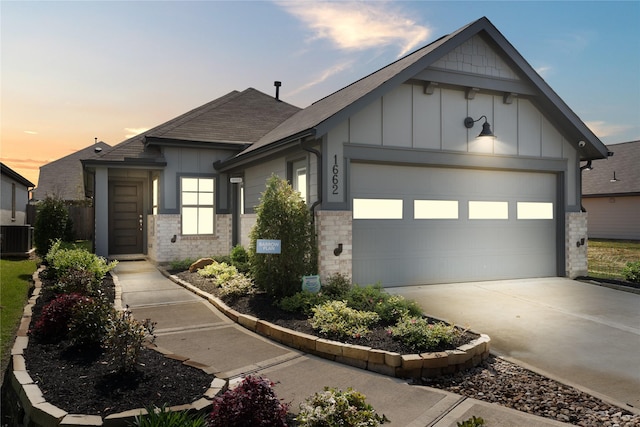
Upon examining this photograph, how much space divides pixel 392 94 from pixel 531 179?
15.6 feet

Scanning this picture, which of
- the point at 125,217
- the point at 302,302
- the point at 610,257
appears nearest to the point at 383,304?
the point at 302,302

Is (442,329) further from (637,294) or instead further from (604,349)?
(637,294)

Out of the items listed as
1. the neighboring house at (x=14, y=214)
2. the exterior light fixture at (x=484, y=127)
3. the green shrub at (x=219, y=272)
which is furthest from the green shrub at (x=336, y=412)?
the neighboring house at (x=14, y=214)

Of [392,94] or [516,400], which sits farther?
[392,94]

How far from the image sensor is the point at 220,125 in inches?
595

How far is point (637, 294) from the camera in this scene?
9.80 meters

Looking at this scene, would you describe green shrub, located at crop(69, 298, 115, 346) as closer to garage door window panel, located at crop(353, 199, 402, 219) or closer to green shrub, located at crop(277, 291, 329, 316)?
green shrub, located at crop(277, 291, 329, 316)

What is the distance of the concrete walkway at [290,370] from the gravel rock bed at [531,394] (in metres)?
0.26

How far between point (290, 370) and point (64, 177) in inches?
1521

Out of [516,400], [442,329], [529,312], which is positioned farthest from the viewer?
[529,312]

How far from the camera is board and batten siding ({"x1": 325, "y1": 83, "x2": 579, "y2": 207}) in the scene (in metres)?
9.39

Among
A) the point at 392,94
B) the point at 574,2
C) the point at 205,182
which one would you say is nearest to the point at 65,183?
the point at 205,182

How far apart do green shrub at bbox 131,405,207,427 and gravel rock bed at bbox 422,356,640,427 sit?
267cm

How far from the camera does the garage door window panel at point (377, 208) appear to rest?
941 cm
